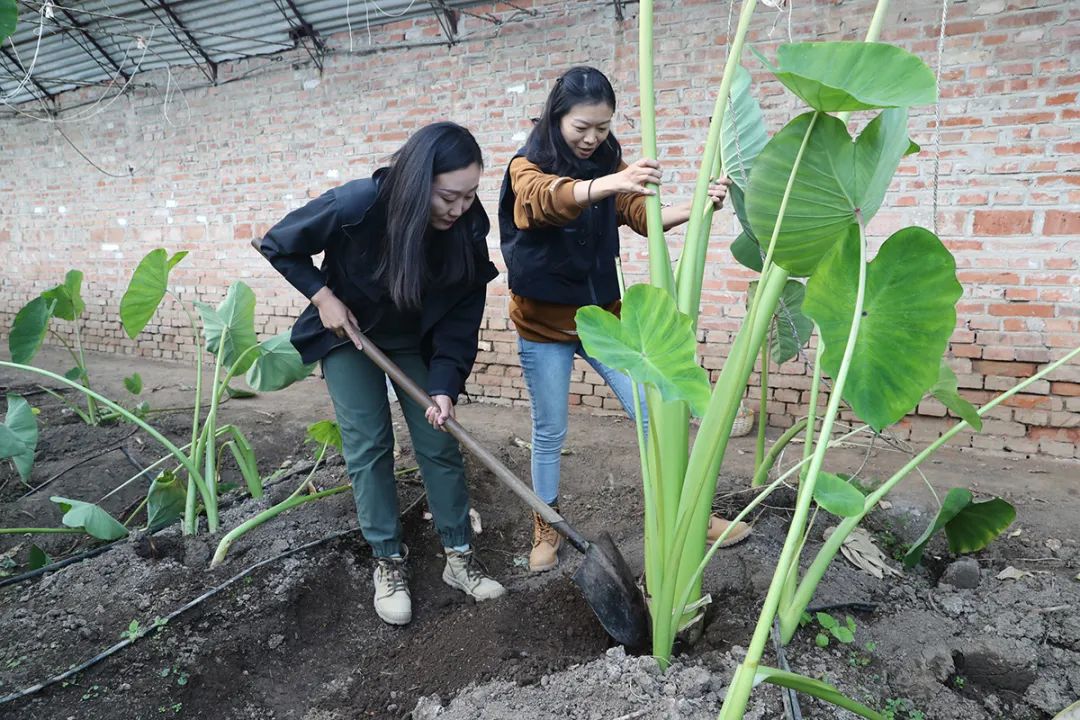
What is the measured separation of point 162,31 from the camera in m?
5.51

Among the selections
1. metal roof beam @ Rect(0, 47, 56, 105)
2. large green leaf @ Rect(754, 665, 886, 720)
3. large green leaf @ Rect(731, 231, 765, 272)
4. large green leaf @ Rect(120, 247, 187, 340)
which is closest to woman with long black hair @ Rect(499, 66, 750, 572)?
large green leaf @ Rect(731, 231, 765, 272)

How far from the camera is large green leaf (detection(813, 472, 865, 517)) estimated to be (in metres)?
1.30

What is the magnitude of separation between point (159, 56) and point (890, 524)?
5.98 m

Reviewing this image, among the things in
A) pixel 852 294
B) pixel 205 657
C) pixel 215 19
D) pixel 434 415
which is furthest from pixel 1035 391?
pixel 215 19

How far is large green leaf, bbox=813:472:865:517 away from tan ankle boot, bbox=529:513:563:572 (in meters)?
1.10

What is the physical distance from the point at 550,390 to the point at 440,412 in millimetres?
334

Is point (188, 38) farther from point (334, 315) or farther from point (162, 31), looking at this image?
point (334, 315)

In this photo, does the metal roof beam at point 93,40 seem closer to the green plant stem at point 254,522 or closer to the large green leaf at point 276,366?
the large green leaf at point 276,366

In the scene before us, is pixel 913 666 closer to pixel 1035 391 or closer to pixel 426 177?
pixel 426 177

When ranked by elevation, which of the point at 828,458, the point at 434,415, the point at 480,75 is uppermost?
the point at 480,75

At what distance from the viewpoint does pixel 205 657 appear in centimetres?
190

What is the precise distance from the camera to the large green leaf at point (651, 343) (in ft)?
4.17

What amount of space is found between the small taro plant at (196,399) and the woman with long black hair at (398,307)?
0.39 meters

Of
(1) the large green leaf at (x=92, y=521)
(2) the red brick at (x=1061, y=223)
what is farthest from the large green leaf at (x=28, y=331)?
(2) the red brick at (x=1061, y=223)
